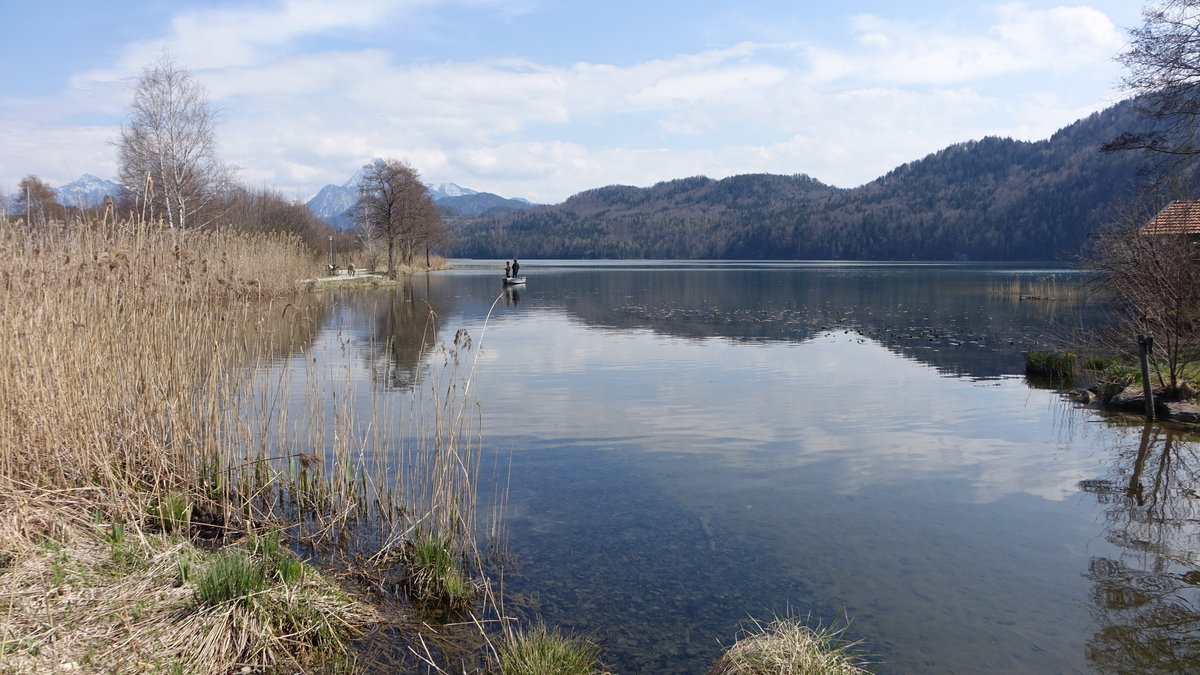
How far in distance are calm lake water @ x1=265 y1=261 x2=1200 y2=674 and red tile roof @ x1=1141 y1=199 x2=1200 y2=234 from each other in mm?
5205

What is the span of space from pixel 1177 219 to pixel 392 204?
172 ft

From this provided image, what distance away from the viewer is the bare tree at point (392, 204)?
61.2 metres

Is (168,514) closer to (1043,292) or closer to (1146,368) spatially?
(1146,368)

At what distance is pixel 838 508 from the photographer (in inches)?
329

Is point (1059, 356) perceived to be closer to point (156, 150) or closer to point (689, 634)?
point (689, 634)

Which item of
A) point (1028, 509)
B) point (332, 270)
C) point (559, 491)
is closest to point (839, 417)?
point (1028, 509)

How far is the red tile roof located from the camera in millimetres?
17219

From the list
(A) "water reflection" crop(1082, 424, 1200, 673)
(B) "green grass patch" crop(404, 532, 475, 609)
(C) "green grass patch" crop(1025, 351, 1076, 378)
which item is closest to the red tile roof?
(C) "green grass patch" crop(1025, 351, 1076, 378)

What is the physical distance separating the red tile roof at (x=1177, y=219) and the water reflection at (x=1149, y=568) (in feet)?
30.4

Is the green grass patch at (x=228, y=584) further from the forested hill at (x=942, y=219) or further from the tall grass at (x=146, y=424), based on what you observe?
the forested hill at (x=942, y=219)

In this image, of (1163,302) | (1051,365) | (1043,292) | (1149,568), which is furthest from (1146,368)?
(1043,292)

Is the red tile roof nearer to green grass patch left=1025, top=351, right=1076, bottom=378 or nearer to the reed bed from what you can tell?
green grass patch left=1025, top=351, right=1076, bottom=378

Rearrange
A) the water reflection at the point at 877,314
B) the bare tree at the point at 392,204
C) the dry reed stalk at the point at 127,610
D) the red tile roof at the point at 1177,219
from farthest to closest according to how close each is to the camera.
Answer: the bare tree at the point at 392,204
the water reflection at the point at 877,314
the red tile roof at the point at 1177,219
the dry reed stalk at the point at 127,610

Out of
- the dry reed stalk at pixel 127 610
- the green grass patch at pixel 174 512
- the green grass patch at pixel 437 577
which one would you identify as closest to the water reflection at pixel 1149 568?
the green grass patch at pixel 437 577
